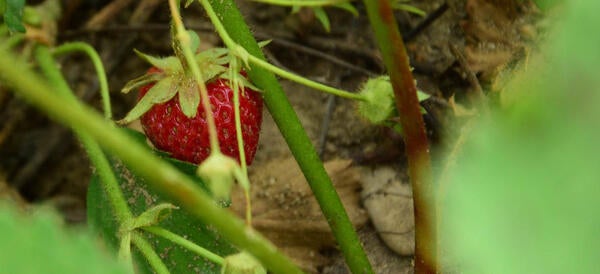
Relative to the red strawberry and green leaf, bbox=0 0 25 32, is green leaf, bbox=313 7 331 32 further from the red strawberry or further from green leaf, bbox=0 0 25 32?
green leaf, bbox=0 0 25 32

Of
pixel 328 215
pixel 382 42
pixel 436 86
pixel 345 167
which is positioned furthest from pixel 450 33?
pixel 382 42

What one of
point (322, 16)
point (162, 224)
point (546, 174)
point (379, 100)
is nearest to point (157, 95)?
point (162, 224)

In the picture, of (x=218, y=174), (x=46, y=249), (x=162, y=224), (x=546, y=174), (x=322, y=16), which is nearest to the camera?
(x=546, y=174)

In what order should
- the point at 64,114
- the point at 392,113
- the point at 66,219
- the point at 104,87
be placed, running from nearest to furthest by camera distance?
the point at 64,114 → the point at 392,113 → the point at 104,87 → the point at 66,219

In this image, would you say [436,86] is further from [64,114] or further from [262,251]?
[64,114]

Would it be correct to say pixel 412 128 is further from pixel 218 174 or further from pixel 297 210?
pixel 297 210
